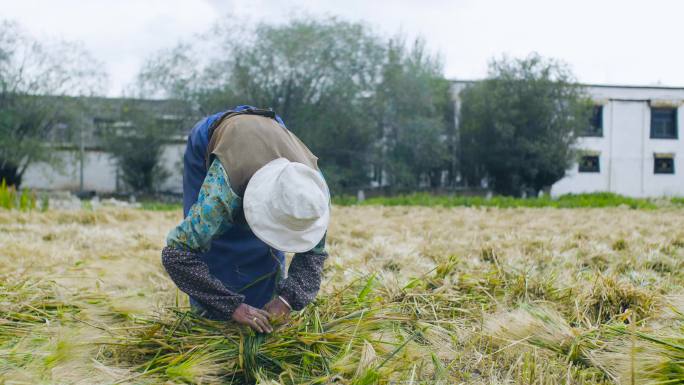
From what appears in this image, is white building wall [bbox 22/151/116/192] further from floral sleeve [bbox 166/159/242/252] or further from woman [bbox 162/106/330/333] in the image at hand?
floral sleeve [bbox 166/159/242/252]

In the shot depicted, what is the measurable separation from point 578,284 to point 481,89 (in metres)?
17.8

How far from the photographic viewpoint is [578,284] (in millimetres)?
2766

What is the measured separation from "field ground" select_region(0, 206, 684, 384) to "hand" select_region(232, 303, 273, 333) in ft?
0.19

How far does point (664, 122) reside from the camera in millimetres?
24094

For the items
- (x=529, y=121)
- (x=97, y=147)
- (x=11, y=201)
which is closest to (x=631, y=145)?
(x=529, y=121)

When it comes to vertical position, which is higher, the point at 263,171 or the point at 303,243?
the point at 263,171

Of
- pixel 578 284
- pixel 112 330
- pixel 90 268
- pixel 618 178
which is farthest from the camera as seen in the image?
pixel 618 178

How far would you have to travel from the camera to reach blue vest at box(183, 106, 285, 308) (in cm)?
221

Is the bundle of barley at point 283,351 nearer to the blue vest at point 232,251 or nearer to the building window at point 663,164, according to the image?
the blue vest at point 232,251

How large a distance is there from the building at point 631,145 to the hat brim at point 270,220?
2163cm

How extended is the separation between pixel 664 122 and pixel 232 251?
1010 inches

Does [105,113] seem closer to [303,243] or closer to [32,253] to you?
[32,253]

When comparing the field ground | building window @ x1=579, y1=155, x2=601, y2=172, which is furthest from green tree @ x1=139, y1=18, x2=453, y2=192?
the field ground

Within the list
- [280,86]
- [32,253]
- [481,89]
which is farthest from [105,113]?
[32,253]
